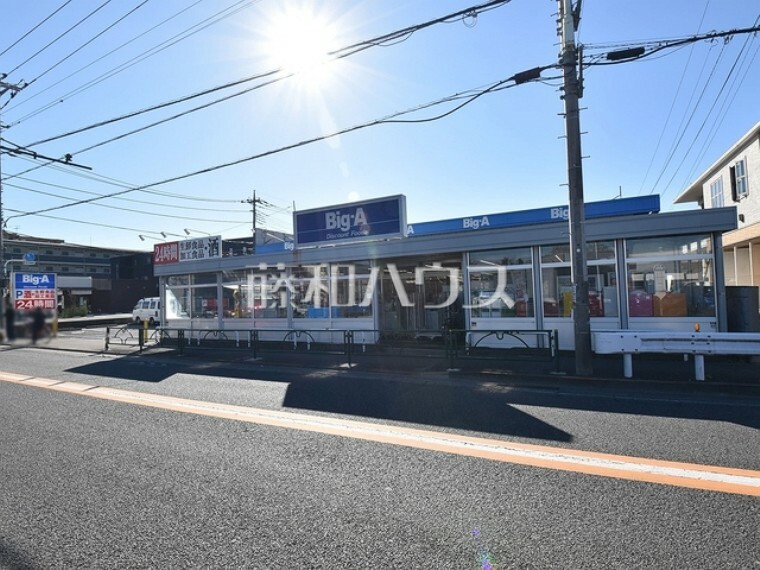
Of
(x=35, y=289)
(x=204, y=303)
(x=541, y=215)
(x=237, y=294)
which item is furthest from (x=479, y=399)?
(x=204, y=303)

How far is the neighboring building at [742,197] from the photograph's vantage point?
21.7 meters

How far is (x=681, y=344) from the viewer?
947cm

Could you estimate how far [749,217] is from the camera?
22.5 metres

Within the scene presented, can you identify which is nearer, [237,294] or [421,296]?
[421,296]

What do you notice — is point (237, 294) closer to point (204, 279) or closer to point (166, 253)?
point (204, 279)

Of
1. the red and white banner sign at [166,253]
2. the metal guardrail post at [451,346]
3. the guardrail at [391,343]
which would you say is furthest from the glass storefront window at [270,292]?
the metal guardrail post at [451,346]

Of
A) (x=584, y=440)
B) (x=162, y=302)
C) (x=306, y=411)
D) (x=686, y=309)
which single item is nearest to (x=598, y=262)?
(x=686, y=309)

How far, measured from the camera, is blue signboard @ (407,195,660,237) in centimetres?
1811

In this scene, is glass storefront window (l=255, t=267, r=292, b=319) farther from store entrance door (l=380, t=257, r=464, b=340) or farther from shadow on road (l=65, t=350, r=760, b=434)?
shadow on road (l=65, t=350, r=760, b=434)

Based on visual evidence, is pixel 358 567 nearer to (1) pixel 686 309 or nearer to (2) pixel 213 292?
(1) pixel 686 309

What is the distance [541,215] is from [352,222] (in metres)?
9.63

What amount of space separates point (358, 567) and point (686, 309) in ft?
40.9

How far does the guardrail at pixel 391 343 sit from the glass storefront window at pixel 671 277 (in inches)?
105

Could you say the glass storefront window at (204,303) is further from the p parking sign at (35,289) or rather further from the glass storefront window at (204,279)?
the p parking sign at (35,289)
